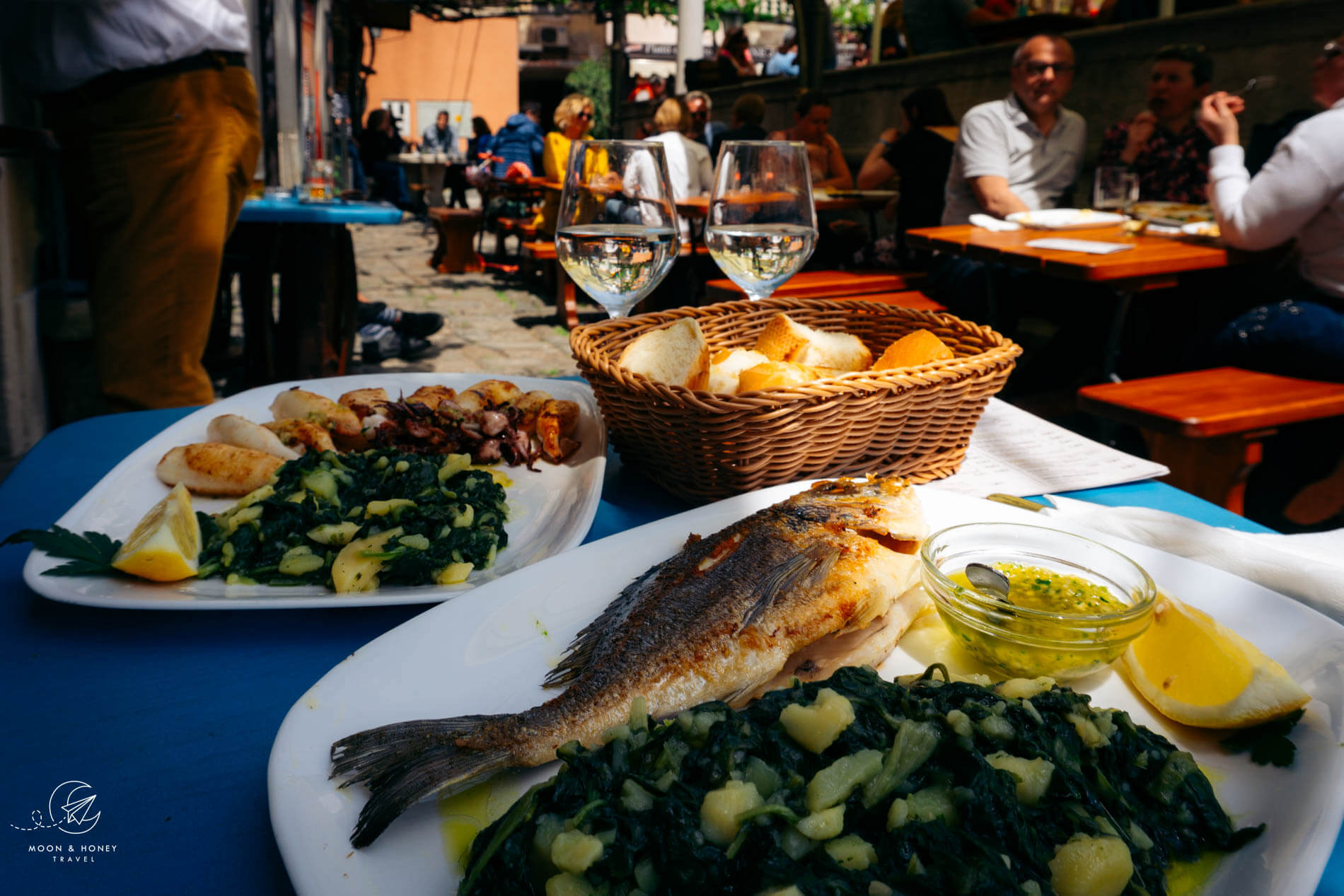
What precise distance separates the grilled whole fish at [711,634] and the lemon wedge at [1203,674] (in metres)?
0.30

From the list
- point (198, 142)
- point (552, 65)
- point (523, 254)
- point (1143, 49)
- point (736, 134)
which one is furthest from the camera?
point (552, 65)

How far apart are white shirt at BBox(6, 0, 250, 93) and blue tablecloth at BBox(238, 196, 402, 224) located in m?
1.42

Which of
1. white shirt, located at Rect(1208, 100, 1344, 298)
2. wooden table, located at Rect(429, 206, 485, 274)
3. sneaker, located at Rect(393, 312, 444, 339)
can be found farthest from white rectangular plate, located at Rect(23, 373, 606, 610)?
wooden table, located at Rect(429, 206, 485, 274)

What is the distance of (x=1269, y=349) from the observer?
381cm

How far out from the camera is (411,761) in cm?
82

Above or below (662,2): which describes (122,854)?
below

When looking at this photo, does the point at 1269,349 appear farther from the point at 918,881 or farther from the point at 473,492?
the point at 918,881

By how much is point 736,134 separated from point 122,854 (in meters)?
9.96

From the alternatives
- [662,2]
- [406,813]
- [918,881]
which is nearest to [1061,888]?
[918,881]

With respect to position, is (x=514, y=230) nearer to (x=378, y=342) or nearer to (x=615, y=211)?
(x=378, y=342)

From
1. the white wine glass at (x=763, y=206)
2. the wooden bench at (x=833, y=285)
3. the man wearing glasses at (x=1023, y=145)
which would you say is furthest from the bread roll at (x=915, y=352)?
the man wearing glasses at (x=1023, y=145)

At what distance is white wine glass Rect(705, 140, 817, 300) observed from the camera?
2.02 metres

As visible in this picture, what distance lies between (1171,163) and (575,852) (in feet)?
23.3

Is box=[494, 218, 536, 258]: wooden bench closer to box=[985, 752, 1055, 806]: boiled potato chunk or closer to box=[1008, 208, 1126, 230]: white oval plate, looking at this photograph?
box=[1008, 208, 1126, 230]: white oval plate
